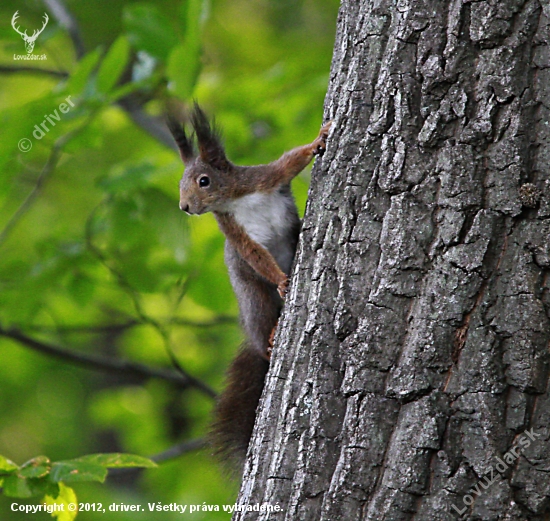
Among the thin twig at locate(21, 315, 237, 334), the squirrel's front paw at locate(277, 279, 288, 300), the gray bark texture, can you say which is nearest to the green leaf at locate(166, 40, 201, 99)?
the squirrel's front paw at locate(277, 279, 288, 300)

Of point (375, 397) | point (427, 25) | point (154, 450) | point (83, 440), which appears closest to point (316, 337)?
point (375, 397)

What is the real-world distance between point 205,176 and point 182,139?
0.19 m

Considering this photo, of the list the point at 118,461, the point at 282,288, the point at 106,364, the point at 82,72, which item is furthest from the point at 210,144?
the point at 106,364

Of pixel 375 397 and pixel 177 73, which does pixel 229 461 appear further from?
pixel 177 73

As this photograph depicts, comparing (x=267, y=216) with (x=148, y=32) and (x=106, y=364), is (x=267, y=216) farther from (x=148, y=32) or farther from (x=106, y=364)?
(x=106, y=364)

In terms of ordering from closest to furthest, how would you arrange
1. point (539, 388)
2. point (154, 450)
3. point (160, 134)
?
point (539, 388), point (160, 134), point (154, 450)

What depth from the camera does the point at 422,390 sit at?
1.51 m

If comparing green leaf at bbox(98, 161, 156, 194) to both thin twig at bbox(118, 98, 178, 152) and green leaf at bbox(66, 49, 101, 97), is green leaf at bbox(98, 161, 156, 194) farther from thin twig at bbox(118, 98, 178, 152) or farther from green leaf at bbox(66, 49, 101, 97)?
thin twig at bbox(118, 98, 178, 152)

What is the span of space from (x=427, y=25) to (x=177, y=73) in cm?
131

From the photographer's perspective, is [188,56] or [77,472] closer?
[77,472]

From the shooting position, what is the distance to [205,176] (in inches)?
105

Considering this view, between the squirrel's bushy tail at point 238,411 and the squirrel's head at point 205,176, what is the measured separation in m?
0.68

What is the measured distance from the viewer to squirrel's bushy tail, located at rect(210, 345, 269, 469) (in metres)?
2.58

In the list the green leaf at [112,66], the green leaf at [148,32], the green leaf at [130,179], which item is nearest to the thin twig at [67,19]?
the green leaf at [148,32]
